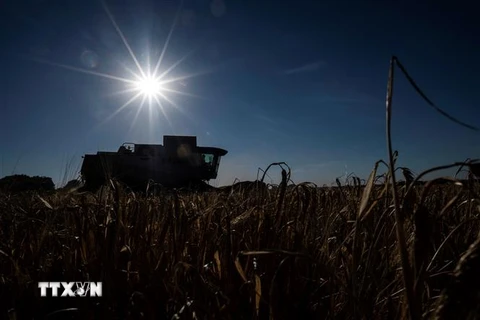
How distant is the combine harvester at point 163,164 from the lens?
24.4m

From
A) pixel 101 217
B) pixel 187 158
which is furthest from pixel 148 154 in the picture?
pixel 101 217

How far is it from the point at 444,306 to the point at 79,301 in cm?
148

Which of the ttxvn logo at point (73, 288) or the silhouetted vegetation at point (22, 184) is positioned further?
the silhouetted vegetation at point (22, 184)

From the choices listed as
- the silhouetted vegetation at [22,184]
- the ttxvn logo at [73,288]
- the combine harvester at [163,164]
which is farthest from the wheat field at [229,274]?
the combine harvester at [163,164]

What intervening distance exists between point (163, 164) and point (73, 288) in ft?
81.8

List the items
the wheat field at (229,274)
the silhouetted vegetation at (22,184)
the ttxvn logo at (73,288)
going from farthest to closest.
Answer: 1. the silhouetted vegetation at (22,184)
2. the ttxvn logo at (73,288)
3. the wheat field at (229,274)

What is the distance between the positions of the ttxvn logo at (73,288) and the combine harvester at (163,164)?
2243 cm

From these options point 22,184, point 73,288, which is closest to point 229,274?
point 73,288

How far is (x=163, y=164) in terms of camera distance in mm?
25922

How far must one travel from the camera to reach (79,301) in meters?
1.44

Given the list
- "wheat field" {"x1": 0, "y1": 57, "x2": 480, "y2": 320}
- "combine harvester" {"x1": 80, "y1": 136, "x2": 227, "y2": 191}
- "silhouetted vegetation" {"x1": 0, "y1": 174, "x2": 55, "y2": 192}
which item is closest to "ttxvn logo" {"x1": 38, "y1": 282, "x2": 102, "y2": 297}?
"wheat field" {"x1": 0, "y1": 57, "x2": 480, "y2": 320}

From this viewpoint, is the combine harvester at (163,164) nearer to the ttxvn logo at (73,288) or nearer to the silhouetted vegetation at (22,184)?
the silhouetted vegetation at (22,184)

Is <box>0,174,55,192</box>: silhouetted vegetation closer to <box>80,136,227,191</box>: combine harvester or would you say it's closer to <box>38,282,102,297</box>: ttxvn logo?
<box>80,136,227,191</box>: combine harvester

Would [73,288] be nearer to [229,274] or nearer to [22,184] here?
[229,274]
